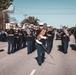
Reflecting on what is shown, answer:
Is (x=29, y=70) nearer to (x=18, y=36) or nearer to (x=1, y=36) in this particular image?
(x=18, y=36)

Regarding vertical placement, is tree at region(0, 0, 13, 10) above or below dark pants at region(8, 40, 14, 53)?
above

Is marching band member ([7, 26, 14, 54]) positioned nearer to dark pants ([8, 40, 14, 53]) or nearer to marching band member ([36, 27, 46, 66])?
dark pants ([8, 40, 14, 53])

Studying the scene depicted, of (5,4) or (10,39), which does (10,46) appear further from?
(5,4)

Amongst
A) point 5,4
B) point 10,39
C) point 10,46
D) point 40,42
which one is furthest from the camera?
point 5,4

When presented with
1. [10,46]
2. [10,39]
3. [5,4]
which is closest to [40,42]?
[10,39]

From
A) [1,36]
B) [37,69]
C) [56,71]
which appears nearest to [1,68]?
[37,69]

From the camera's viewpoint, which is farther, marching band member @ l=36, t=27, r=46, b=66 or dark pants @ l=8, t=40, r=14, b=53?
dark pants @ l=8, t=40, r=14, b=53

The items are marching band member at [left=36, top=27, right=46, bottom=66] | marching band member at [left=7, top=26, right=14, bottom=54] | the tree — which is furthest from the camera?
the tree

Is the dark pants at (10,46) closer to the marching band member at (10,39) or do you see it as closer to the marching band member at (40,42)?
the marching band member at (10,39)

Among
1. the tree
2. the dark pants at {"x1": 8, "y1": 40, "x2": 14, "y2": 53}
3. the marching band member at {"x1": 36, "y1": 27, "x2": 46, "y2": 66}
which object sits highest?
the tree

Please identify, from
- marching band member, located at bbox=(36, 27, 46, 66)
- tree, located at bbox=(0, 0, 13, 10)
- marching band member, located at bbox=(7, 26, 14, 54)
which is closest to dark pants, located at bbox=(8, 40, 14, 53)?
marching band member, located at bbox=(7, 26, 14, 54)

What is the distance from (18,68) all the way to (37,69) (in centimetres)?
84

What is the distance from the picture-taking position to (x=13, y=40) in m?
17.0

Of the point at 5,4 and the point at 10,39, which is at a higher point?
the point at 5,4
